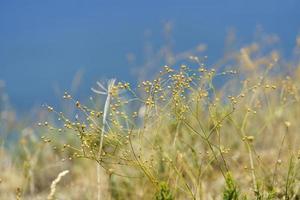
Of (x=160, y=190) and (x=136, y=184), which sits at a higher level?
(x=136, y=184)

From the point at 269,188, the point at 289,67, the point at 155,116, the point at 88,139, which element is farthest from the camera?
the point at 289,67

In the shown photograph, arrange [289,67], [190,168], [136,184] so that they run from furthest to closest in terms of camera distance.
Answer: [289,67], [136,184], [190,168]

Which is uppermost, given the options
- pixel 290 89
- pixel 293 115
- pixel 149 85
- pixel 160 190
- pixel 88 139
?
pixel 293 115

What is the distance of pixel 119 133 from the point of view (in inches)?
104

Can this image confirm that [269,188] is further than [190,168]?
No

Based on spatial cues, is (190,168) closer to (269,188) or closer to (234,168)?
(269,188)

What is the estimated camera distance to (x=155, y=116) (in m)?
2.80

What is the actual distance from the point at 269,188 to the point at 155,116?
2.96 ft

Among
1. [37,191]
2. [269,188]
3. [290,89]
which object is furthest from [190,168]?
[37,191]

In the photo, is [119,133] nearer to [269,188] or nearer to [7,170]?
[269,188]

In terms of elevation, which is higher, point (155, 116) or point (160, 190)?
point (155, 116)

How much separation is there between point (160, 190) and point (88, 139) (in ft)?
1.13

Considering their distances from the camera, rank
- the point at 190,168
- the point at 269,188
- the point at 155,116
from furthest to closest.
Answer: the point at 190,168
the point at 269,188
the point at 155,116

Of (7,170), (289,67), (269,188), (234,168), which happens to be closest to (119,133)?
(269,188)
